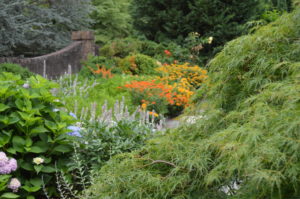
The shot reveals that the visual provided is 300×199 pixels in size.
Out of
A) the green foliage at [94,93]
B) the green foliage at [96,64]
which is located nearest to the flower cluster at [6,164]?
the green foliage at [94,93]

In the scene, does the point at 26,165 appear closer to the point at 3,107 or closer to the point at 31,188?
the point at 31,188

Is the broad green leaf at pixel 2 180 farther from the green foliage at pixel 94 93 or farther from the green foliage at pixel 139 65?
the green foliage at pixel 139 65

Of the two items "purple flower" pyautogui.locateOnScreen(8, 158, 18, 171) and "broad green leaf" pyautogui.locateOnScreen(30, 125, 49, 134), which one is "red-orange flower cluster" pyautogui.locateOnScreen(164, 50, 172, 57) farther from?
"purple flower" pyautogui.locateOnScreen(8, 158, 18, 171)

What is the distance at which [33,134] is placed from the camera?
11.1ft

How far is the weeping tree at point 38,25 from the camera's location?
12.5 metres

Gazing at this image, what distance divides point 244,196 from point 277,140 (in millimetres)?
330

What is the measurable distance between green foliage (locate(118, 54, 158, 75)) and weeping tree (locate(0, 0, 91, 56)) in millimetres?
3761

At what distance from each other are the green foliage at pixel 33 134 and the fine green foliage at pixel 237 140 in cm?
120

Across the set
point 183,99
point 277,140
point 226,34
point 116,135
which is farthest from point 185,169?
point 226,34

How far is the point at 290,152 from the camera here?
59.6 inches

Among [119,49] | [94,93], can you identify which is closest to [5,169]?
[94,93]

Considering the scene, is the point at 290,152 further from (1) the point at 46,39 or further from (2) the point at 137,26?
(1) the point at 46,39

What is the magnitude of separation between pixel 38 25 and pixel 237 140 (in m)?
12.5

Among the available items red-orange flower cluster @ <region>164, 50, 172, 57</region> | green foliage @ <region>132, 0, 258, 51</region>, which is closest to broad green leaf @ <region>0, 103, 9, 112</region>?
red-orange flower cluster @ <region>164, 50, 172, 57</region>
